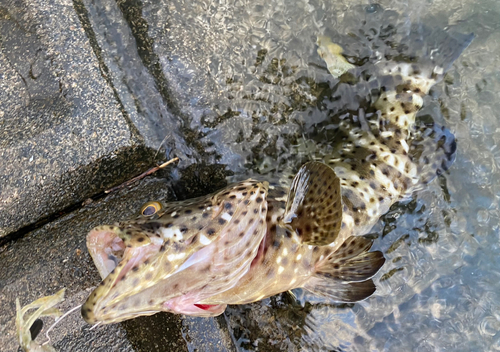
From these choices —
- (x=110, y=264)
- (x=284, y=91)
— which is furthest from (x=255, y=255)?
(x=284, y=91)

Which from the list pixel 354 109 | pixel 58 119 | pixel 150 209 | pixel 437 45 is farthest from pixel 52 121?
pixel 437 45

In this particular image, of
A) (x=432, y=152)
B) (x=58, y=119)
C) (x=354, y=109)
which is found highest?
(x=58, y=119)

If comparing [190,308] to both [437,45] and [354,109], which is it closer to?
[354,109]

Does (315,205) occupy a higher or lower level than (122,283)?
lower

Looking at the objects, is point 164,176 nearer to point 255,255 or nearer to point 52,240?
point 52,240

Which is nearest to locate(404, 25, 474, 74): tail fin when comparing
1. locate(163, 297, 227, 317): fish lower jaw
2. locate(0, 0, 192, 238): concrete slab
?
locate(0, 0, 192, 238): concrete slab

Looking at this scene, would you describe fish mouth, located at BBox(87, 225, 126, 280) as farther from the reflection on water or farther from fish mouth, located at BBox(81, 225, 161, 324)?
the reflection on water

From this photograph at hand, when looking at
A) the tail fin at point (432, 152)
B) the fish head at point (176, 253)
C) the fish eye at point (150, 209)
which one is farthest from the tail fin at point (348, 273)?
the fish eye at point (150, 209)

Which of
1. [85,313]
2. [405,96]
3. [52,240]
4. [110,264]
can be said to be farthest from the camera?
[405,96]
